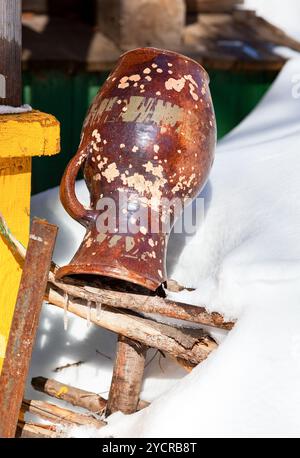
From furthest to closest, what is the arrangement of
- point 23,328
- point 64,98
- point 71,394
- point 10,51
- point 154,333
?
point 64,98 → point 71,394 → point 10,51 → point 154,333 → point 23,328

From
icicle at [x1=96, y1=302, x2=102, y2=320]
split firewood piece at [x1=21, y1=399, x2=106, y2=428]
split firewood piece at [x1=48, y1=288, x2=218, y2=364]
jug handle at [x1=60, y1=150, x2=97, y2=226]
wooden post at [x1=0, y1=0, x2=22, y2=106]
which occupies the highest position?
wooden post at [x1=0, y1=0, x2=22, y2=106]

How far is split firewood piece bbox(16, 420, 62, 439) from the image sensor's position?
2.28 m

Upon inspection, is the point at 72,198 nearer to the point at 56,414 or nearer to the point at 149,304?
the point at 149,304

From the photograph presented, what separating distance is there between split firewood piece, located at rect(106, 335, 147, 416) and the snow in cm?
6

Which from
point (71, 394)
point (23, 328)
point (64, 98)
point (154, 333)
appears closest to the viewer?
point (23, 328)

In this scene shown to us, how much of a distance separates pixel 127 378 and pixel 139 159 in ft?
1.92

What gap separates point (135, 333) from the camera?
231 cm

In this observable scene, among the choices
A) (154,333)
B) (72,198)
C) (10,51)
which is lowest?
(154,333)

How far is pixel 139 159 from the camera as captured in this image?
2322mm

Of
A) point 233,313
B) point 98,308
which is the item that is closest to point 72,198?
point 98,308

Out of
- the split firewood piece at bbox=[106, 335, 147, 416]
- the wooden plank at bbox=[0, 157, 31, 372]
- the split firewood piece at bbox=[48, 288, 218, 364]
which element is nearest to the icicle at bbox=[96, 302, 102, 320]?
the split firewood piece at bbox=[48, 288, 218, 364]

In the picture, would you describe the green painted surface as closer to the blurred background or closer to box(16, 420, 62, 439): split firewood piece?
the blurred background

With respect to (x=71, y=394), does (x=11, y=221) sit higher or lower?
higher
